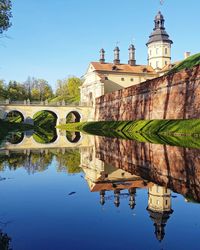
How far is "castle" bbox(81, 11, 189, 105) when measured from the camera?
63.0 meters

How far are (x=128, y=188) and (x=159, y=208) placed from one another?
7.23 feet

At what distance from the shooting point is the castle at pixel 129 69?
207ft

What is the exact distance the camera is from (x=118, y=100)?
43.0m

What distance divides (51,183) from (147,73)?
6034 centimetres

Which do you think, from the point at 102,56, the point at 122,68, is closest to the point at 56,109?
the point at 122,68

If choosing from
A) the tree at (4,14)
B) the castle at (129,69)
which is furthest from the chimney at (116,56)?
the tree at (4,14)

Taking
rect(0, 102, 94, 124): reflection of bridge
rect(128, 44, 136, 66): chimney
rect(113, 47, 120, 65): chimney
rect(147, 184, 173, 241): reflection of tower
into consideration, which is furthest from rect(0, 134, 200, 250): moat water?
rect(113, 47, 120, 65): chimney

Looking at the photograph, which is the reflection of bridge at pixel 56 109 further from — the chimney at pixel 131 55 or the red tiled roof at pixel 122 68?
the chimney at pixel 131 55

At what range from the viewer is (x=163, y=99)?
97.9ft

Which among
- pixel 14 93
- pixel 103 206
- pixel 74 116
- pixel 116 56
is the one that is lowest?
pixel 103 206

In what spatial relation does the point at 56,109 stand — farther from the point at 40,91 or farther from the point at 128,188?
the point at 128,188

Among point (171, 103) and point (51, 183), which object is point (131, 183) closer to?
point (51, 183)

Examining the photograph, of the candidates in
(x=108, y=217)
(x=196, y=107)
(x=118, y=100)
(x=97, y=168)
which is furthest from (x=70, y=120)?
(x=108, y=217)

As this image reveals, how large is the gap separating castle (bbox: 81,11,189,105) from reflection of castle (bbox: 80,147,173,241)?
5087cm
